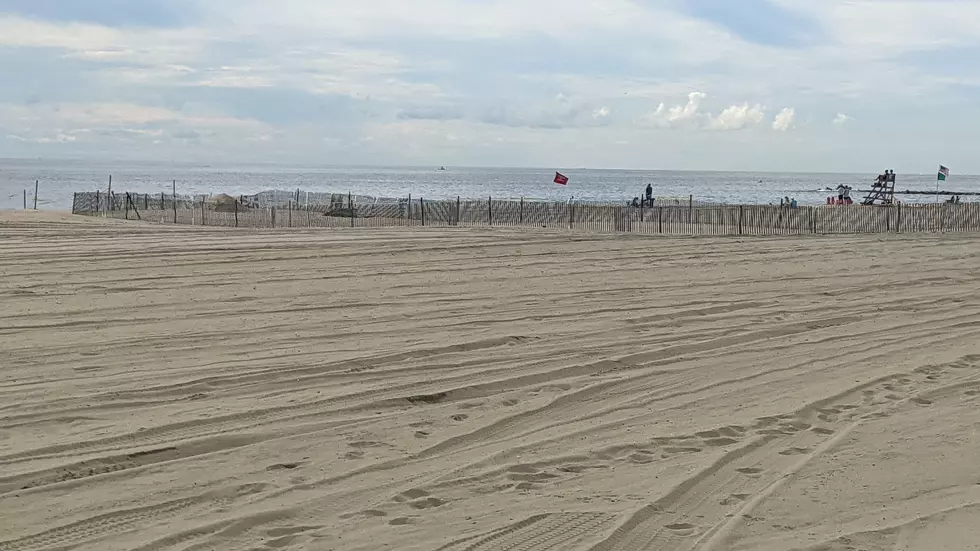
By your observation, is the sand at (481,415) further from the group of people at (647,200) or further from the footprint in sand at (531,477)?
the group of people at (647,200)

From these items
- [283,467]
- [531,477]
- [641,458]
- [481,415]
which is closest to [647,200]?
[481,415]

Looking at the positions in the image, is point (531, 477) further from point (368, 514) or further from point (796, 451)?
point (796, 451)

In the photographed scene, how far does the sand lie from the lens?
355 centimetres

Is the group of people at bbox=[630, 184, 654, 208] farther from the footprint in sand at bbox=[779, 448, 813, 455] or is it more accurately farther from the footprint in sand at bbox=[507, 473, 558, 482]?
the footprint in sand at bbox=[507, 473, 558, 482]

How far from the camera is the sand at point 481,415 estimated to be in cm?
355

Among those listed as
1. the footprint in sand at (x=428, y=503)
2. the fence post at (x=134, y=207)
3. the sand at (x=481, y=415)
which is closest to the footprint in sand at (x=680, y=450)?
the sand at (x=481, y=415)

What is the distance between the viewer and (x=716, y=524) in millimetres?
3582

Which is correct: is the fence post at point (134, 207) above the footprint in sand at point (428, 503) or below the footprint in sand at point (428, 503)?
above

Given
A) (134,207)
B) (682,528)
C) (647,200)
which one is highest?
(647,200)

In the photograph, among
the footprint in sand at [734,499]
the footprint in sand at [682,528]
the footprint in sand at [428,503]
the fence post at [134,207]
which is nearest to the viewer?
the footprint in sand at [682,528]

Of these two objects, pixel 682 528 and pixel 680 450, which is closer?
pixel 682 528

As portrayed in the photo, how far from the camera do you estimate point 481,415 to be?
5027 millimetres

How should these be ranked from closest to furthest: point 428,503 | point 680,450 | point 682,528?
point 682,528 < point 428,503 < point 680,450

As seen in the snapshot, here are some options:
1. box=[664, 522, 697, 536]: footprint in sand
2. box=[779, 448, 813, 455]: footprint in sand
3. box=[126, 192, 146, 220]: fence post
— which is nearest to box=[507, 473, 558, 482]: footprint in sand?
box=[664, 522, 697, 536]: footprint in sand
